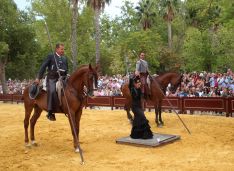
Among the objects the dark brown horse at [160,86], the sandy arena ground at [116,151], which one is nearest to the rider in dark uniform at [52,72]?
the sandy arena ground at [116,151]

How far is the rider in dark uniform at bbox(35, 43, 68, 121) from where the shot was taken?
35.2 ft

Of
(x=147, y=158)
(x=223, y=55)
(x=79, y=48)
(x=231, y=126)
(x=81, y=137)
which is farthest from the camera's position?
(x=79, y=48)

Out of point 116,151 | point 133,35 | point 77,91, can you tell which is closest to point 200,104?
point 116,151

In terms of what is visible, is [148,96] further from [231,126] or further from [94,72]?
[94,72]

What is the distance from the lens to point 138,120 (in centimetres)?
1164

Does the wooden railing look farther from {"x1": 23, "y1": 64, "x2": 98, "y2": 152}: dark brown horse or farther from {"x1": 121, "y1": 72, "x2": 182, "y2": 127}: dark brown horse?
{"x1": 23, "y1": 64, "x2": 98, "y2": 152}: dark brown horse

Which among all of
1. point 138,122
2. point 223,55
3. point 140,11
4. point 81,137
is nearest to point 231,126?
point 138,122

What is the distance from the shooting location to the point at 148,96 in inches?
599

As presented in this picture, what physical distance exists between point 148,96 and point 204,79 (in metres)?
8.66

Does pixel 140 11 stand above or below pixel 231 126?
above

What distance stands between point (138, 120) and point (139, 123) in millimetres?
107

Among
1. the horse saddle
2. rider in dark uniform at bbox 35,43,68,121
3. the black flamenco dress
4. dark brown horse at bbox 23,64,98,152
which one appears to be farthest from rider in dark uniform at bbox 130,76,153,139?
the horse saddle

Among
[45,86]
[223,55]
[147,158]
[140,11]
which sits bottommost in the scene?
[147,158]

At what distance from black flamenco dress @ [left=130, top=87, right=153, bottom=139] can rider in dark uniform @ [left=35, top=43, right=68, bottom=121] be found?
8.13ft
